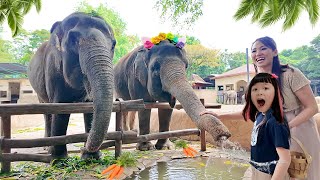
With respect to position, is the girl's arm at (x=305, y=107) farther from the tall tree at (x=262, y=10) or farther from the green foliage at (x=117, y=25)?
the green foliage at (x=117, y=25)

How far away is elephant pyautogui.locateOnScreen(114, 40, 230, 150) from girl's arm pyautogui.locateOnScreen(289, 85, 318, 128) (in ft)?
2.95

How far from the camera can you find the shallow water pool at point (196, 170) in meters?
4.09

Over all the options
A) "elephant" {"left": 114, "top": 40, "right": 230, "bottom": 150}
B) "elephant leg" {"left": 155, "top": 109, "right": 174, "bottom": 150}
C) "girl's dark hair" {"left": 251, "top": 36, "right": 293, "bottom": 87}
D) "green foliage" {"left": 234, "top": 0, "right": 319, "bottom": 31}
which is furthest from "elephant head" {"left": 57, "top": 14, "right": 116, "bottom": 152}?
"green foliage" {"left": 234, "top": 0, "right": 319, "bottom": 31}

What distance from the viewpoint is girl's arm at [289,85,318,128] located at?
7.25 feet

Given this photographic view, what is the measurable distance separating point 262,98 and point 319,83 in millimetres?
30418

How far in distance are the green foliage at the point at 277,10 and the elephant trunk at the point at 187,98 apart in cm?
303

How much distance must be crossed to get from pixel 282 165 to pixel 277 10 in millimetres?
5429

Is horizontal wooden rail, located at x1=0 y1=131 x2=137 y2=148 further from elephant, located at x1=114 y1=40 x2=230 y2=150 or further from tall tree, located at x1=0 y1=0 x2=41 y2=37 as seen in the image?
tall tree, located at x1=0 y1=0 x2=41 y2=37

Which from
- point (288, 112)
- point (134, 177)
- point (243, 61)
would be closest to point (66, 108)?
point (134, 177)

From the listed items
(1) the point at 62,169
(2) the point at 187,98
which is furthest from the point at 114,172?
(2) the point at 187,98

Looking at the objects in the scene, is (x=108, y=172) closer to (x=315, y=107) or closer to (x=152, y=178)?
(x=152, y=178)

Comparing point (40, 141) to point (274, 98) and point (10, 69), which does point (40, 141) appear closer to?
point (274, 98)

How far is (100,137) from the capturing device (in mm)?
3080

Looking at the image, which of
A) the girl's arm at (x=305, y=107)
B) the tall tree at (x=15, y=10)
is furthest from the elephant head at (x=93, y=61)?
the tall tree at (x=15, y=10)
